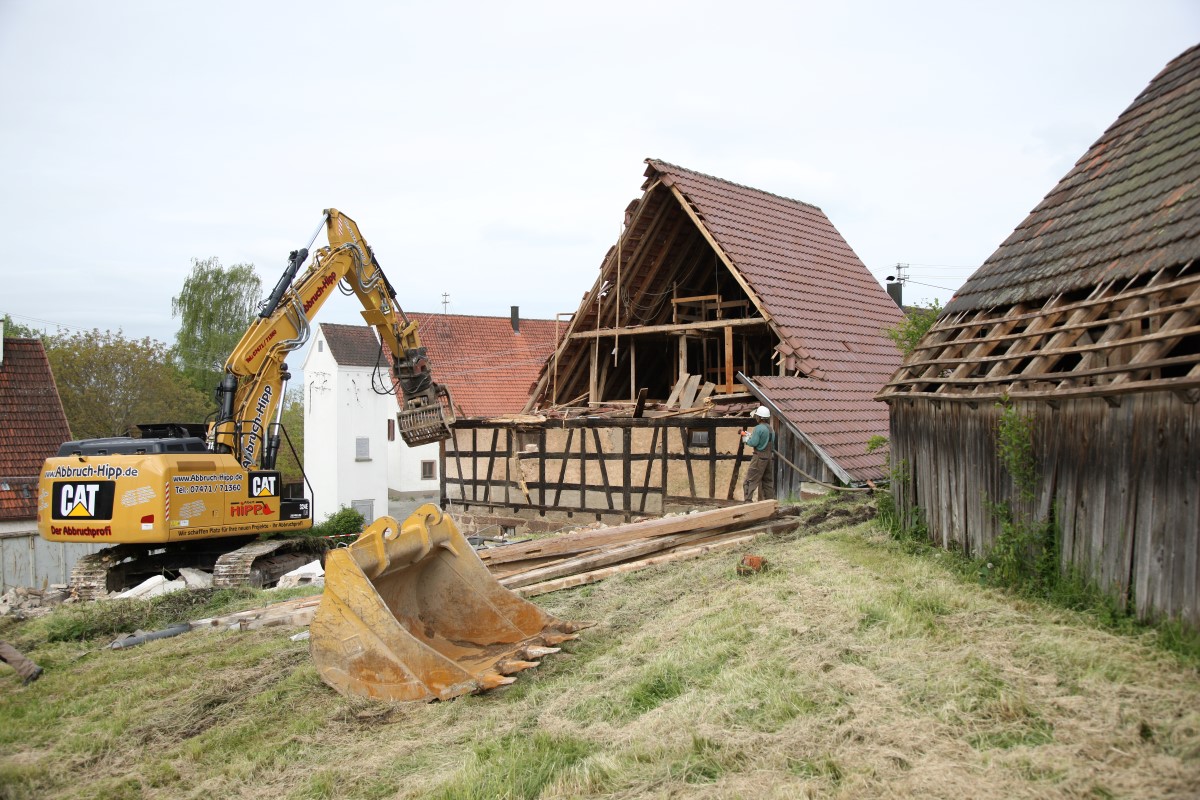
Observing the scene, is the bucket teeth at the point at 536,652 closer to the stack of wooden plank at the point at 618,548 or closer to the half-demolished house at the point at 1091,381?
the stack of wooden plank at the point at 618,548

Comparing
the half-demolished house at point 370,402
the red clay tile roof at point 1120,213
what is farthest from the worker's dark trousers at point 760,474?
the half-demolished house at point 370,402

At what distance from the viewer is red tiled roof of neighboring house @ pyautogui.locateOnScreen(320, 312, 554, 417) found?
101 ft

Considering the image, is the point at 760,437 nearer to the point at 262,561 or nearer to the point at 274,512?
the point at 274,512

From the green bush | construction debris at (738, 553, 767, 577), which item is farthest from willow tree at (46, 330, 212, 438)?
construction debris at (738, 553, 767, 577)

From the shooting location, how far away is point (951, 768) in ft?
13.6

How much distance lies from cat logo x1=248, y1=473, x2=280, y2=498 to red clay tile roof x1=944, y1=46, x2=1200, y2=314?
979cm

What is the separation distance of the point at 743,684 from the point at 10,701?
5.94m

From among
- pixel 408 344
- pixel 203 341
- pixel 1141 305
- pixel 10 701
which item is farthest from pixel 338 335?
pixel 1141 305

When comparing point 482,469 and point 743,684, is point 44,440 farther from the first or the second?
point 743,684

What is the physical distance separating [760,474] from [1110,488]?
8536mm

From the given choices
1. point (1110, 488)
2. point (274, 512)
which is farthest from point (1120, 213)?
point (274, 512)

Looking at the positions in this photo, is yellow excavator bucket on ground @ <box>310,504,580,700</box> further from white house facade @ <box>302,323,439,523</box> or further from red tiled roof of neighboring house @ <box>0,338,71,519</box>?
white house facade @ <box>302,323,439,523</box>

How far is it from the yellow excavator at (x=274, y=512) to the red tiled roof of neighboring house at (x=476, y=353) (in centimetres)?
1385

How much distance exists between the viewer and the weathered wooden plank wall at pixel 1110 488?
549 cm
